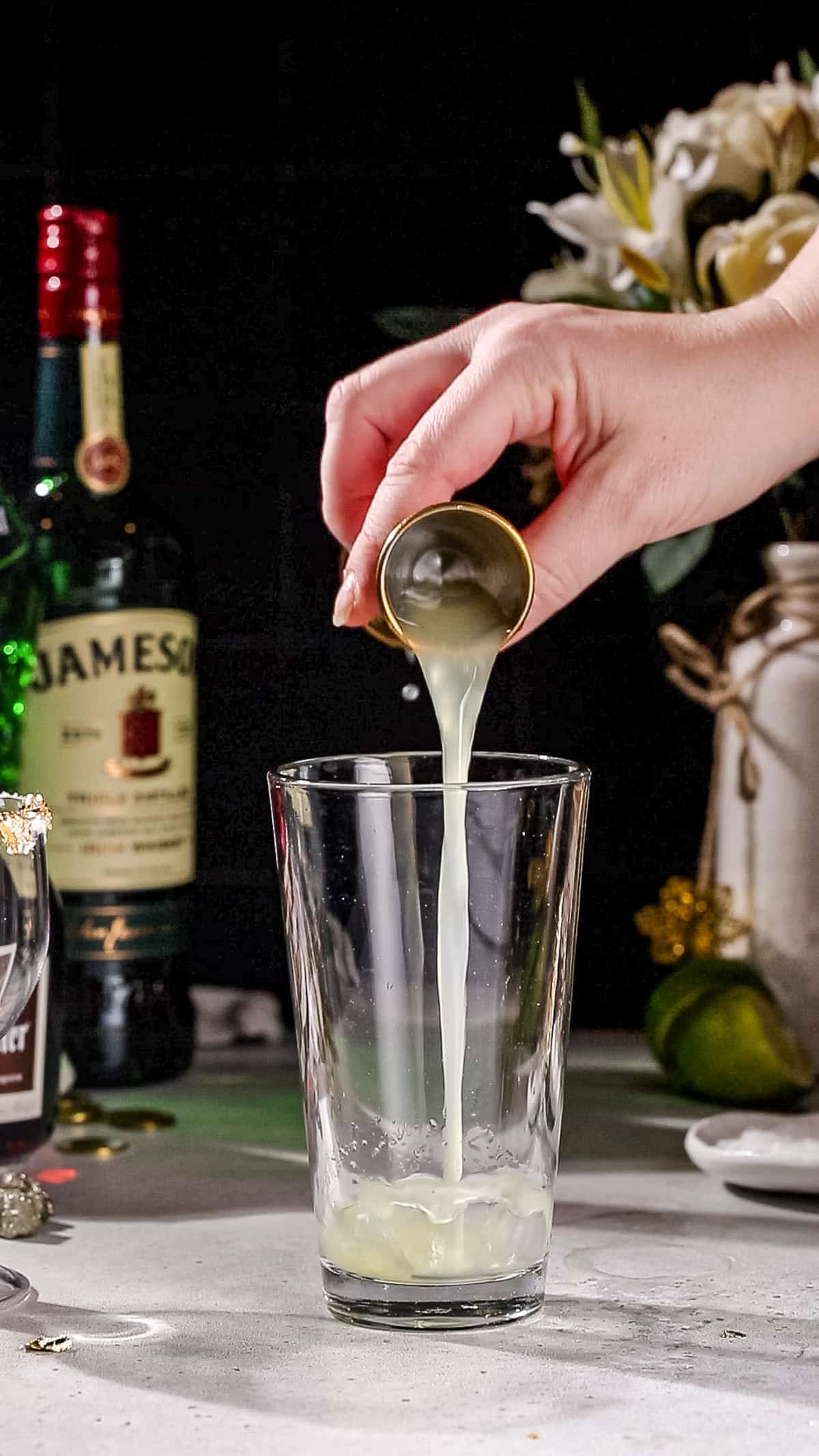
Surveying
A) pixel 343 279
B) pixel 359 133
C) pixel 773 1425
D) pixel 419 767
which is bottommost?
pixel 773 1425

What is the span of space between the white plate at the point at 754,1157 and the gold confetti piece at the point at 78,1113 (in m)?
0.37

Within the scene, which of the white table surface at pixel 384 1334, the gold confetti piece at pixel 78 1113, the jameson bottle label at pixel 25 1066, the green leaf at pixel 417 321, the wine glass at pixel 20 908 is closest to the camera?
the white table surface at pixel 384 1334

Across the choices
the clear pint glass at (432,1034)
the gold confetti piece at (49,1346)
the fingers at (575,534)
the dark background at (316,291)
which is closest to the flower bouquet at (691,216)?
the dark background at (316,291)

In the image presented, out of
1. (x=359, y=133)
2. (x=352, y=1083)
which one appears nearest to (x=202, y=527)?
(x=359, y=133)

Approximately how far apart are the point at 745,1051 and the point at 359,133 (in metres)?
0.74

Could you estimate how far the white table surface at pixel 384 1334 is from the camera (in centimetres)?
62

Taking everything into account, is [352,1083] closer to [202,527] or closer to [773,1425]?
[773,1425]

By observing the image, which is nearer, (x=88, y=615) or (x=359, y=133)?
(x=88, y=615)

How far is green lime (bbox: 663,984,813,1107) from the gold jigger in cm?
40

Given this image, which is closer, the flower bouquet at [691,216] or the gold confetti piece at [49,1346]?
the gold confetti piece at [49,1346]

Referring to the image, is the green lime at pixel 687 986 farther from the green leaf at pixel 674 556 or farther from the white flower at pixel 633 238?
the white flower at pixel 633 238

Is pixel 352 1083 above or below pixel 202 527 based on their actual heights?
below

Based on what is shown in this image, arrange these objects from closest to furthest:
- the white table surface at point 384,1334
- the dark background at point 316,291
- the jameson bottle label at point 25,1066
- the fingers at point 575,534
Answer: the white table surface at point 384,1334, the fingers at point 575,534, the jameson bottle label at point 25,1066, the dark background at point 316,291

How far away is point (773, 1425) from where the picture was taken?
62cm
